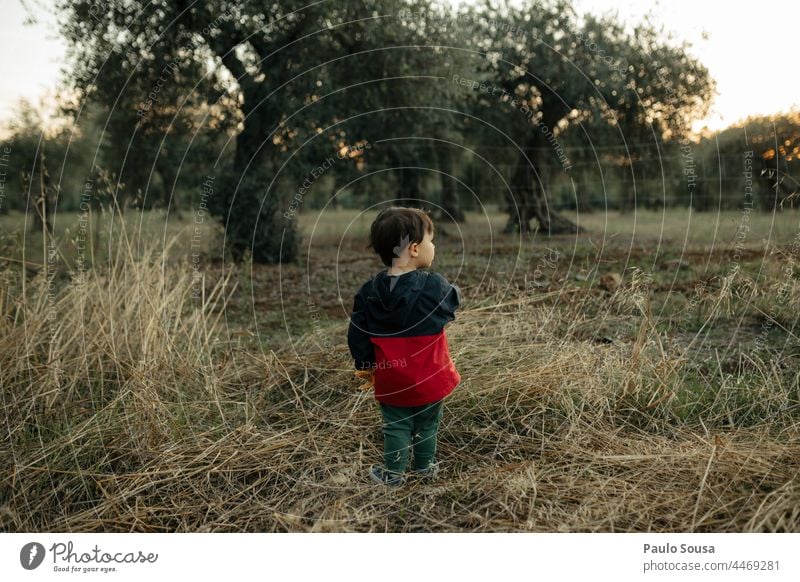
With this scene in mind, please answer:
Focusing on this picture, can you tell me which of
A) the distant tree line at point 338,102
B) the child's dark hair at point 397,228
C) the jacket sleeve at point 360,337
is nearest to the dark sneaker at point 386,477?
the jacket sleeve at point 360,337

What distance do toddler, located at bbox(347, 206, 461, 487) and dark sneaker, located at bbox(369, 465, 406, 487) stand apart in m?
0.18

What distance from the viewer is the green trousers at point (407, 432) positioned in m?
2.67

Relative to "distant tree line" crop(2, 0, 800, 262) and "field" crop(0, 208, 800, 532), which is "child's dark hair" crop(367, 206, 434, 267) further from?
"distant tree line" crop(2, 0, 800, 262)

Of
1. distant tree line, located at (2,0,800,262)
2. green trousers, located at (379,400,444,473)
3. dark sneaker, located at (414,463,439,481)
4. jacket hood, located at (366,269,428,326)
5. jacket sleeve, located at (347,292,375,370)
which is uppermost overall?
distant tree line, located at (2,0,800,262)

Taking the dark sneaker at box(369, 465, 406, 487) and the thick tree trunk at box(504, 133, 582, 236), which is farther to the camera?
the thick tree trunk at box(504, 133, 582, 236)

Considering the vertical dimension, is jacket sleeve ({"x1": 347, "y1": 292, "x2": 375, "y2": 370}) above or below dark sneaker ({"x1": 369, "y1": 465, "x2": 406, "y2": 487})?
above

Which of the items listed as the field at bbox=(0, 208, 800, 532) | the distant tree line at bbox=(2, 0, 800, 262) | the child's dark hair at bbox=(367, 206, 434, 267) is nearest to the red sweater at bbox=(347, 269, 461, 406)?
the child's dark hair at bbox=(367, 206, 434, 267)

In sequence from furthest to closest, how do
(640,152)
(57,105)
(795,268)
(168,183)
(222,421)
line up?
(640,152), (168,183), (57,105), (795,268), (222,421)

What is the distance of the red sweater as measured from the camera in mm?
2514

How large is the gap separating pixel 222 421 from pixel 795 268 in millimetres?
4477

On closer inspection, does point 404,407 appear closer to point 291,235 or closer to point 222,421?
point 222,421

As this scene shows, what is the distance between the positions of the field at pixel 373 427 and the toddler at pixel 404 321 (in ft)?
1.34

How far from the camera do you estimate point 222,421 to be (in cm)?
327

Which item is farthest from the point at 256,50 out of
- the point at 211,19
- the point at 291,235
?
the point at 291,235
